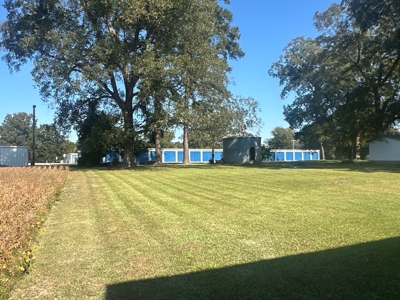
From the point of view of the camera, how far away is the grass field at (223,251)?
3.81m

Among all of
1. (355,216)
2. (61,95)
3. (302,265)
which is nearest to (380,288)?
(302,265)

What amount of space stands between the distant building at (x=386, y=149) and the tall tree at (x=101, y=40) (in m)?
19.4

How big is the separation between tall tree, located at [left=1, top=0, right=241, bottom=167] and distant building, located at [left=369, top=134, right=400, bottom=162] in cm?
1937

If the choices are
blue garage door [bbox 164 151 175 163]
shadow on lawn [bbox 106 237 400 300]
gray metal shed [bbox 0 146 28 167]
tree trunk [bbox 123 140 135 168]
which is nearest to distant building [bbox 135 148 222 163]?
blue garage door [bbox 164 151 175 163]

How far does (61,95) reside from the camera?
25656 millimetres

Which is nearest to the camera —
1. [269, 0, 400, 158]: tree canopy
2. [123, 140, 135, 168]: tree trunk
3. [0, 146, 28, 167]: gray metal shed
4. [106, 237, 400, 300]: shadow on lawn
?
[106, 237, 400, 300]: shadow on lawn

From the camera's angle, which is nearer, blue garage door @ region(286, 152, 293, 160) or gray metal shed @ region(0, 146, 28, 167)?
gray metal shed @ region(0, 146, 28, 167)

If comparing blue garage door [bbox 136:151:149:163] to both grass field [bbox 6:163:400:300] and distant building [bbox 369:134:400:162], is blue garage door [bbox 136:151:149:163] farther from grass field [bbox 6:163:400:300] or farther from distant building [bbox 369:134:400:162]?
grass field [bbox 6:163:400:300]

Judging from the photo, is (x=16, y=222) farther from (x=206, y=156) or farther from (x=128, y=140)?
(x=206, y=156)

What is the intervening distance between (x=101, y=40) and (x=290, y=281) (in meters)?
21.9

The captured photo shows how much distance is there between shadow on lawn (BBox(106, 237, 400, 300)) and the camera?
3.61m

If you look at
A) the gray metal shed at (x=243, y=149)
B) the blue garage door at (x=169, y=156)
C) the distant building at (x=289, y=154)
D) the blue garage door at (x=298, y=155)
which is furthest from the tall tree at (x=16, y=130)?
the gray metal shed at (x=243, y=149)

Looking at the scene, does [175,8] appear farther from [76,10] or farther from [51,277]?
[51,277]

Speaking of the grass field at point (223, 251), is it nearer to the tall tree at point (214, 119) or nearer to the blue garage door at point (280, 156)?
the tall tree at point (214, 119)
